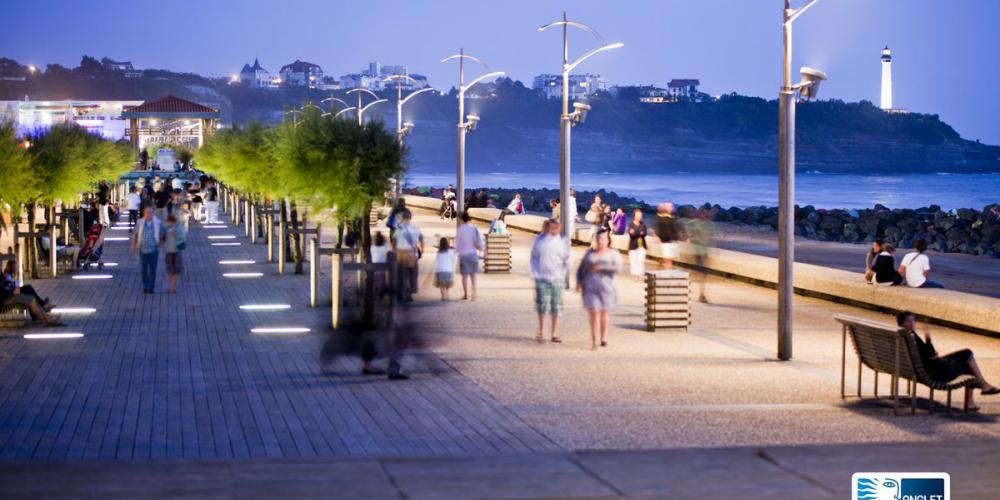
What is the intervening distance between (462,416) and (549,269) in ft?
18.9

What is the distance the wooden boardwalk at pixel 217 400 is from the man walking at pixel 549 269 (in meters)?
2.32

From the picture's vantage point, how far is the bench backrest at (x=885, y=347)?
12750 millimetres

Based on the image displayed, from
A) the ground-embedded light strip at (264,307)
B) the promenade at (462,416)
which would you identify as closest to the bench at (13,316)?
the promenade at (462,416)

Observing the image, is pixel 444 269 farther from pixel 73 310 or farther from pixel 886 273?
pixel 886 273

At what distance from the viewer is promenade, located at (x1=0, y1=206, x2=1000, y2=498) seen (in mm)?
9492

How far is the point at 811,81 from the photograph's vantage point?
16.4 meters

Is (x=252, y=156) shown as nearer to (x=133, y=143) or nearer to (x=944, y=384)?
(x=944, y=384)

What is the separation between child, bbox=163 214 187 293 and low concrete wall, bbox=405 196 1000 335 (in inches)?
401

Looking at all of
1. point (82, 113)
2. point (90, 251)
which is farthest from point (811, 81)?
point (82, 113)

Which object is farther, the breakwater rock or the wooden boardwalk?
the breakwater rock

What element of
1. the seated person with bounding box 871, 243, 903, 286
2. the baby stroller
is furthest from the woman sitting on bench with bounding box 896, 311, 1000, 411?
the baby stroller

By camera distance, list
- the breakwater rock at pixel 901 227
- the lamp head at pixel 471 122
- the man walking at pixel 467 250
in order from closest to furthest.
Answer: the man walking at pixel 467 250
the lamp head at pixel 471 122
the breakwater rock at pixel 901 227

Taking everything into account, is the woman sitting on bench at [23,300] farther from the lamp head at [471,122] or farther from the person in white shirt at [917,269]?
the lamp head at [471,122]

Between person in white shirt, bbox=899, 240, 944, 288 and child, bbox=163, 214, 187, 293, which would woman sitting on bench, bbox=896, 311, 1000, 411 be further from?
child, bbox=163, 214, 187, 293
